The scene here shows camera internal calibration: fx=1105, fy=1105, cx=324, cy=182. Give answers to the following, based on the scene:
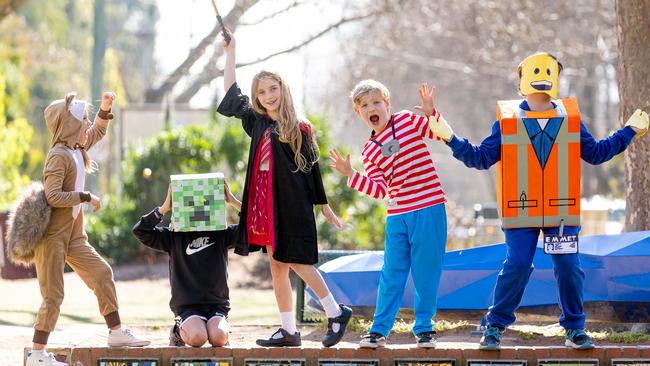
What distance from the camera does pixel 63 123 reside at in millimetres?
7598

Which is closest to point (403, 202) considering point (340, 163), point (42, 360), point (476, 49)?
point (340, 163)

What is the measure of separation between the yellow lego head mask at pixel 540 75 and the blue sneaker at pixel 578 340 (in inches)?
59.6

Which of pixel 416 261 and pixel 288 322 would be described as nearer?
pixel 416 261

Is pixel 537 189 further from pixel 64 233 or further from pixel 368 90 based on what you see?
pixel 64 233

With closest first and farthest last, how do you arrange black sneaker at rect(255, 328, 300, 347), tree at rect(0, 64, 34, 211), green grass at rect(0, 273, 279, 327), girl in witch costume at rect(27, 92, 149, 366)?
black sneaker at rect(255, 328, 300, 347) → girl in witch costume at rect(27, 92, 149, 366) → green grass at rect(0, 273, 279, 327) → tree at rect(0, 64, 34, 211)

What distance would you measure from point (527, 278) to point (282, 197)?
5.42 ft

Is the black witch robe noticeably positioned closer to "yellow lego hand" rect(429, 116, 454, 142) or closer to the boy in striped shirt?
the boy in striped shirt

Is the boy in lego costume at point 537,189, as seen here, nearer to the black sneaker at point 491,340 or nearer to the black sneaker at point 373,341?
the black sneaker at point 491,340

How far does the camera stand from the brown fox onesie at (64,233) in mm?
7410

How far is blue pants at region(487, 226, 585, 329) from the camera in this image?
6.97m

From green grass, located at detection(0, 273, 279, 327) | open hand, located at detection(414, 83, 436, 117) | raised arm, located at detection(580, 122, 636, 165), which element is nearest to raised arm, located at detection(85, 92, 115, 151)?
open hand, located at detection(414, 83, 436, 117)

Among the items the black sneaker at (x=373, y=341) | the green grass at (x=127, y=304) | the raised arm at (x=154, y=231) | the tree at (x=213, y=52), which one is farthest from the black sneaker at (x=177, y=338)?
the tree at (x=213, y=52)

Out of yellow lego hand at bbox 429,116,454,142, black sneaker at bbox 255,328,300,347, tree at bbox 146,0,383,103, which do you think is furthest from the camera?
tree at bbox 146,0,383,103

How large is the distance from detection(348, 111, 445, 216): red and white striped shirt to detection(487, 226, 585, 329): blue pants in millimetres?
581
